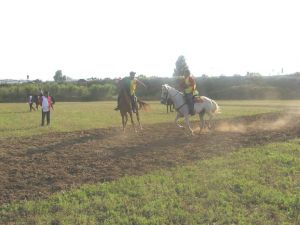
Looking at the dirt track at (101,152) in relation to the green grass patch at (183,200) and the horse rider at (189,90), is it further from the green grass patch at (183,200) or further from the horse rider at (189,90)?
the horse rider at (189,90)

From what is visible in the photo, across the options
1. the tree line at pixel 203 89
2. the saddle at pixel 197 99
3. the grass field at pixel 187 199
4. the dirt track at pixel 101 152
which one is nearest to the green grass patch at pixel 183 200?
the grass field at pixel 187 199

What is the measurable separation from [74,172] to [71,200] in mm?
2684

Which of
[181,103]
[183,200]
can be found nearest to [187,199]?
[183,200]

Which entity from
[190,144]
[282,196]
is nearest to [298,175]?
[282,196]

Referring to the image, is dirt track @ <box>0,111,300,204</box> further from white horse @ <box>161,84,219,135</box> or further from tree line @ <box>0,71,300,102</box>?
tree line @ <box>0,71,300,102</box>

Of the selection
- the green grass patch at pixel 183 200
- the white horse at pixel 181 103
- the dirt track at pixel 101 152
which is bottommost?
the green grass patch at pixel 183 200

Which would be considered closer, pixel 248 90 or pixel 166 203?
pixel 166 203

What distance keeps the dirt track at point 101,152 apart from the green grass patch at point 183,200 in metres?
0.92

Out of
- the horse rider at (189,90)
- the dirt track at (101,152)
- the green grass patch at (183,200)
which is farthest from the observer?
the horse rider at (189,90)

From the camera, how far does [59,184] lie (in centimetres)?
1058

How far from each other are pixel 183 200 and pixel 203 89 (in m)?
77.3

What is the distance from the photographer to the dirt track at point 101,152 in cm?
1098

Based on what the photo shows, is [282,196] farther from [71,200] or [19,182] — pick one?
[19,182]

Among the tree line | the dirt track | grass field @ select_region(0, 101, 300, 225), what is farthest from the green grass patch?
the tree line
